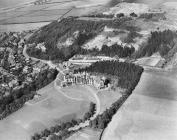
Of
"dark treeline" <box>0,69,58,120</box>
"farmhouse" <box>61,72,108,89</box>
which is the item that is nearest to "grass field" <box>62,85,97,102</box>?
"farmhouse" <box>61,72,108,89</box>

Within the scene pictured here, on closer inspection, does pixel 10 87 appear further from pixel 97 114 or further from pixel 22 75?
pixel 97 114

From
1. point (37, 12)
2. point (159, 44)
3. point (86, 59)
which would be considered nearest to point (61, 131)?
point (86, 59)

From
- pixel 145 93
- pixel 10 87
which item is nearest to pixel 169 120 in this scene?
pixel 145 93

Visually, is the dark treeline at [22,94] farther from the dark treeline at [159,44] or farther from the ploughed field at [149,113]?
the dark treeline at [159,44]

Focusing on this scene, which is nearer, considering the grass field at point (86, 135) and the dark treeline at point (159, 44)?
the grass field at point (86, 135)

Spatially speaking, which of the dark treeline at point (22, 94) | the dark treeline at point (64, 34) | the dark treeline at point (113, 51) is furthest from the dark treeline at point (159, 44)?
the dark treeline at point (22, 94)

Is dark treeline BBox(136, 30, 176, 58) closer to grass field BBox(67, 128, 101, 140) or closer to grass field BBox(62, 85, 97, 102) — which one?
grass field BBox(62, 85, 97, 102)
